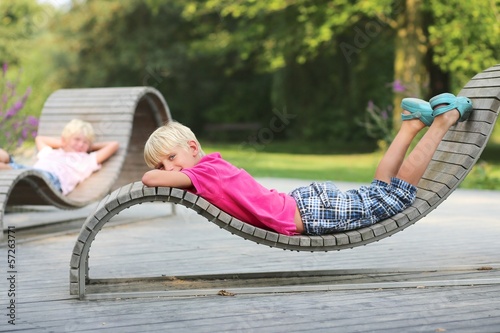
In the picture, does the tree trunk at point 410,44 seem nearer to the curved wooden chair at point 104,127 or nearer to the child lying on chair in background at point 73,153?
the curved wooden chair at point 104,127

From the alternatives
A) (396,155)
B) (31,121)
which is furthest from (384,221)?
(31,121)

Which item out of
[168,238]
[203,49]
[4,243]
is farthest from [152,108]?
[203,49]

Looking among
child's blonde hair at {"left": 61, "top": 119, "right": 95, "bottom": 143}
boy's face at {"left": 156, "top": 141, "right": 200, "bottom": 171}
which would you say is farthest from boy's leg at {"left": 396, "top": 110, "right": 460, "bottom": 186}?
child's blonde hair at {"left": 61, "top": 119, "right": 95, "bottom": 143}

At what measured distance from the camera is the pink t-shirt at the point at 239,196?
3428 millimetres

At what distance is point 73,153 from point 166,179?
2.81 m

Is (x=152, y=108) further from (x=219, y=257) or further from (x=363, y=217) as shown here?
(x=363, y=217)

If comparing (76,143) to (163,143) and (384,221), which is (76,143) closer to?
(163,143)

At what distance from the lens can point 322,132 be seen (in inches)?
883

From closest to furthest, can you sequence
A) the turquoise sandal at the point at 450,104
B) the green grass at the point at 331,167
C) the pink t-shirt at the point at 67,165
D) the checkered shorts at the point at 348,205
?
the checkered shorts at the point at 348,205, the turquoise sandal at the point at 450,104, the pink t-shirt at the point at 67,165, the green grass at the point at 331,167

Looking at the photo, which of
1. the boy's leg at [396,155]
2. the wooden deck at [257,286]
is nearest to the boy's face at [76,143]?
the wooden deck at [257,286]

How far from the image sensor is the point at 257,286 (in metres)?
3.59

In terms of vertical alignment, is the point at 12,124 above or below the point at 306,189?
above

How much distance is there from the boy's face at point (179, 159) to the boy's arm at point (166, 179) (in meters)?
0.16

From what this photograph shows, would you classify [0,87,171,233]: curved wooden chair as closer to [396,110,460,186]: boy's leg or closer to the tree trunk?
[396,110,460,186]: boy's leg
